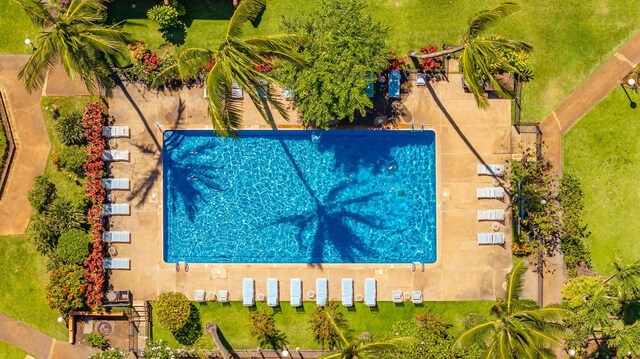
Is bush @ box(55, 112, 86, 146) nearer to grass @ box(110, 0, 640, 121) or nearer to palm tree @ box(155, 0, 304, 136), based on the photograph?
grass @ box(110, 0, 640, 121)

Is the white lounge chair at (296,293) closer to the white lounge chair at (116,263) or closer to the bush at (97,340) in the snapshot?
the white lounge chair at (116,263)

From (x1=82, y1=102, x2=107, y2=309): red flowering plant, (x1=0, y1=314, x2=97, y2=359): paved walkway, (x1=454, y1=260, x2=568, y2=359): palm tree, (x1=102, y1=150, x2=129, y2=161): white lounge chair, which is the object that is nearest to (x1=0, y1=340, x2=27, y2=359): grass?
(x1=0, y1=314, x2=97, y2=359): paved walkway

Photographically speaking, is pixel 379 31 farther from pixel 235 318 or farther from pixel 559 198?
pixel 235 318

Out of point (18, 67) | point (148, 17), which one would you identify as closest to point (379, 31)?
point (148, 17)

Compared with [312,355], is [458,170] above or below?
above

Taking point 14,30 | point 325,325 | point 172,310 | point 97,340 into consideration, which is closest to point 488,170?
point 325,325

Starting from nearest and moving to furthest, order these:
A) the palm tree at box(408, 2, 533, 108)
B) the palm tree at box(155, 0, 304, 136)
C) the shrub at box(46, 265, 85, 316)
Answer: the palm tree at box(155, 0, 304, 136) < the palm tree at box(408, 2, 533, 108) < the shrub at box(46, 265, 85, 316)

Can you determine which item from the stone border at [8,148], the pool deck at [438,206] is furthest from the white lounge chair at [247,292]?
the stone border at [8,148]
